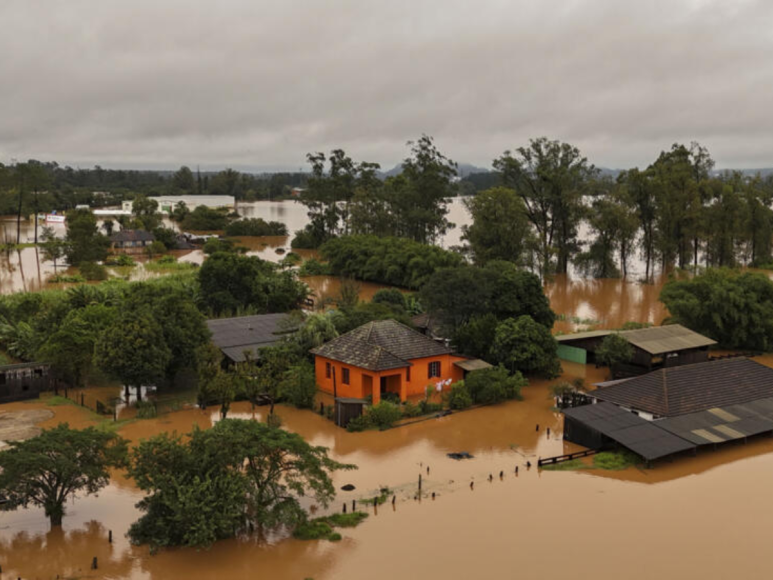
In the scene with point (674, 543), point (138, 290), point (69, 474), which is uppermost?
point (138, 290)

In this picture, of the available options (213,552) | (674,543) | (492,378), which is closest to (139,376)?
(213,552)

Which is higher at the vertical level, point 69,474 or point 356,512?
point 69,474

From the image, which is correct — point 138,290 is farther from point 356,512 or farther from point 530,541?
point 530,541

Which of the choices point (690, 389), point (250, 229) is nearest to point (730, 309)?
point (690, 389)

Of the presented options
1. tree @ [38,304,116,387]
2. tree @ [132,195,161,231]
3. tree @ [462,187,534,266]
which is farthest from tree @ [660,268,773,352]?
tree @ [132,195,161,231]

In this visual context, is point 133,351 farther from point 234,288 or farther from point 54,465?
point 234,288

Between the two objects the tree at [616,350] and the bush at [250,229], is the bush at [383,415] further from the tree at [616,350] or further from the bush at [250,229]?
the bush at [250,229]

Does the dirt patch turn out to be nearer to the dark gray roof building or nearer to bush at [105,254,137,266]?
the dark gray roof building
